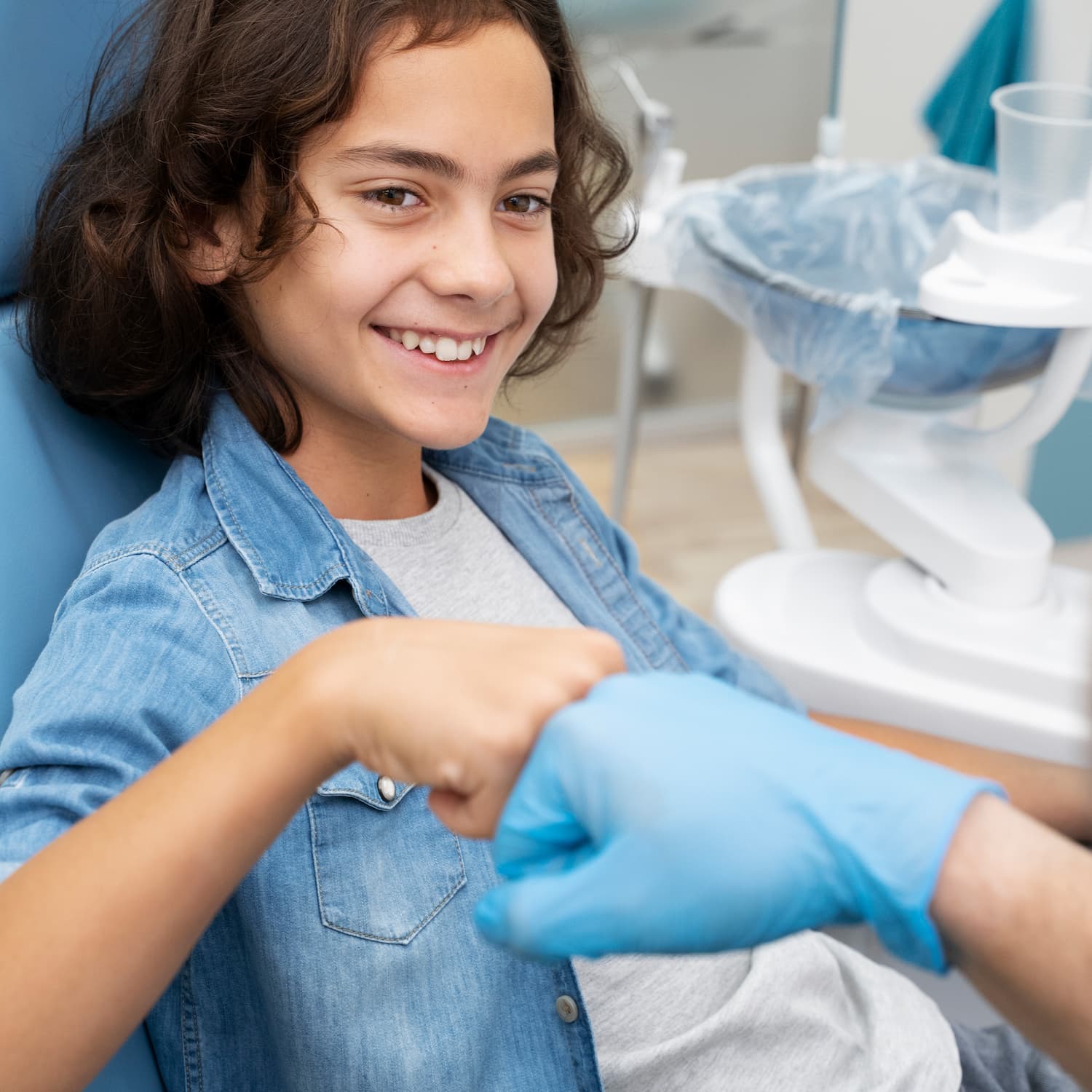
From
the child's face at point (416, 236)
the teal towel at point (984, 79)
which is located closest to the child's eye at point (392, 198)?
the child's face at point (416, 236)

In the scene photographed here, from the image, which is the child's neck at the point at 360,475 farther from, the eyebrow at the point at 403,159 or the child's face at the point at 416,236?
the eyebrow at the point at 403,159

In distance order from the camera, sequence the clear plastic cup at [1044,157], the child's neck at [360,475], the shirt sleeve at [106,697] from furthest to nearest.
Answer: the clear plastic cup at [1044,157] → the child's neck at [360,475] → the shirt sleeve at [106,697]

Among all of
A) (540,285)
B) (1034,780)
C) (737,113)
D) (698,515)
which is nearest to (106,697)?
(540,285)

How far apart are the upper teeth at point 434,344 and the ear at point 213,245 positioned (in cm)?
12

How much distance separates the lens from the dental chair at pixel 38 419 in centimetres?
74

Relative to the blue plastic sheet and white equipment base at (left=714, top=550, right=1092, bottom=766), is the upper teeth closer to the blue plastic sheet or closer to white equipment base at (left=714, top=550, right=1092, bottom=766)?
the blue plastic sheet

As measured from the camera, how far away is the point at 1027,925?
0.45m

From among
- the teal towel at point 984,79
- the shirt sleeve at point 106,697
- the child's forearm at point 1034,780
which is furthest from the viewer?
the teal towel at point 984,79

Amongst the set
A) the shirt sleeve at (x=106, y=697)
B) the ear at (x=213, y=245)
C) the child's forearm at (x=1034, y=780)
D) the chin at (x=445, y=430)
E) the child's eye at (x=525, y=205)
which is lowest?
the child's forearm at (x=1034, y=780)

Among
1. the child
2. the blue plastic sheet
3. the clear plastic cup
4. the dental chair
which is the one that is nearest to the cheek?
the child

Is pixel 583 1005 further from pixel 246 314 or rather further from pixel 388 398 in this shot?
pixel 246 314

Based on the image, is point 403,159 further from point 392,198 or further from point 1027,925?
point 1027,925

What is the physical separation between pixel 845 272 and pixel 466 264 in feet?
2.86

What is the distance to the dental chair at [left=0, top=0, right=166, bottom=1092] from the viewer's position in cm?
74
